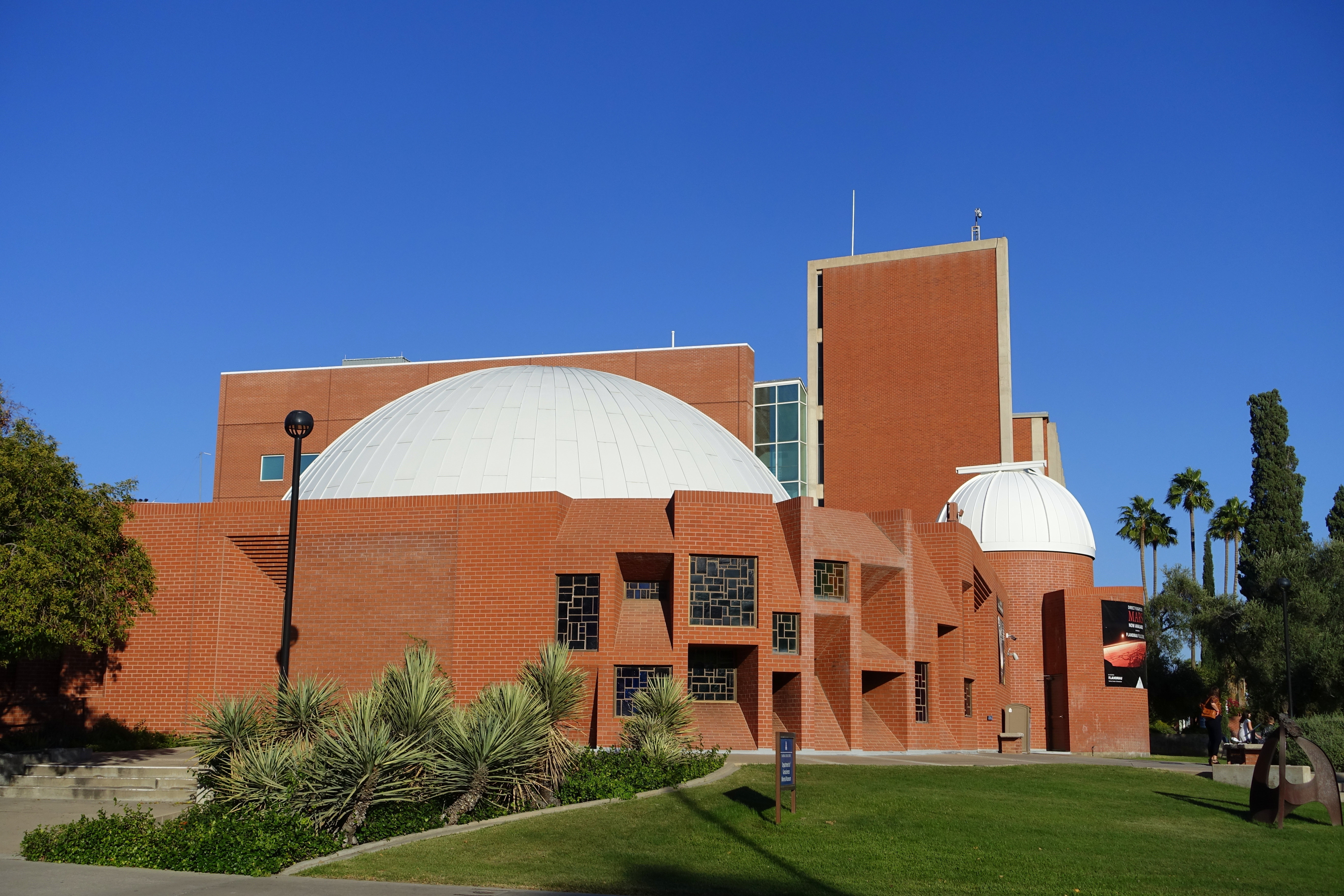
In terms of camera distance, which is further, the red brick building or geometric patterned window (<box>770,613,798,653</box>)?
geometric patterned window (<box>770,613,798,653</box>)

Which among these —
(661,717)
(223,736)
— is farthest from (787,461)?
(223,736)

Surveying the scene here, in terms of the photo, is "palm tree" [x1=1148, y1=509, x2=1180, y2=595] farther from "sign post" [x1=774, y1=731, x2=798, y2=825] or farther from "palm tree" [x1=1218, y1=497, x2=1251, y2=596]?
"sign post" [x1=774, y1=731, x2=798, y2=825]

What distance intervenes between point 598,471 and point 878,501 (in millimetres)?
25314

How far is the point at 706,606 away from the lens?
2577 cm

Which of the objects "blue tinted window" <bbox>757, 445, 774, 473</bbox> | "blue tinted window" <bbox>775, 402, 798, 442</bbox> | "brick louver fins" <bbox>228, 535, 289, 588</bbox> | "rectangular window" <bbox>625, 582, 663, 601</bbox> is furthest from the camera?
"blue tinted window" <bbox>757, 445, 774, 473</bbox>

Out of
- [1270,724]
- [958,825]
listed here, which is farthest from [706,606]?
[1270,724]

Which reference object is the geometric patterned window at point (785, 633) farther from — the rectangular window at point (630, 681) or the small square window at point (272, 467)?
the small square window at point (272, 467)

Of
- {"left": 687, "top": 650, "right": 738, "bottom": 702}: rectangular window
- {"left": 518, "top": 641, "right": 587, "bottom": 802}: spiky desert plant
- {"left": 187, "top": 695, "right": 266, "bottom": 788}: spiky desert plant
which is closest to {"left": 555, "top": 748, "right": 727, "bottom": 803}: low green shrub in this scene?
{"left": 518, "top": 641, "right": 587, "bottom": 802}: spiky desert plant

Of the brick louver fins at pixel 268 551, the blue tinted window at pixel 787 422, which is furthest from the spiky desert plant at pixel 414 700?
the blue tinted window at pixel 787 422

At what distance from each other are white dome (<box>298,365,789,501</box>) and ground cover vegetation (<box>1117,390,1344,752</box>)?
2069 cm

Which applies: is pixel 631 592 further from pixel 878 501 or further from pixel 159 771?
pixel 878 501

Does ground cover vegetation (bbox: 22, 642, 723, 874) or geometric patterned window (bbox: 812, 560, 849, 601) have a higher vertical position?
geometric patterned window (bbox: 812, 560, 849, 601)

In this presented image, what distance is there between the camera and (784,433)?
5353 centimetres

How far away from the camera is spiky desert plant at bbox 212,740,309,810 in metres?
13.5
